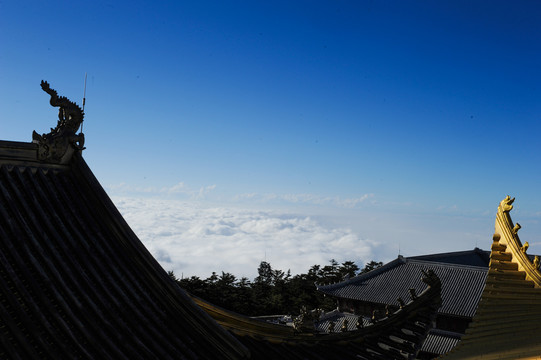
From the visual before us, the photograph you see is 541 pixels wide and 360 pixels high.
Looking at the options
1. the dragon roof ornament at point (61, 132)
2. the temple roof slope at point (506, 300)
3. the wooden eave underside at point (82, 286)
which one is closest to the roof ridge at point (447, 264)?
the temple roof slope at point (506, 300)

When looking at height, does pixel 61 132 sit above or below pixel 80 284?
above

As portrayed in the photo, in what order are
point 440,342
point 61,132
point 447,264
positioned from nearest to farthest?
point 61,132 → point 440,342 → point 447,264

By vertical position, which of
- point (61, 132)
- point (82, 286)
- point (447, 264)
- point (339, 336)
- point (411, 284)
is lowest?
point (339, 336)

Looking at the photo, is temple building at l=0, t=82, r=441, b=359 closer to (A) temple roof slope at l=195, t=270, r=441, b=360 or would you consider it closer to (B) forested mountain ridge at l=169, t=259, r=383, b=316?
(A) temple roof slope at l=195, t=270, r=441, b=360

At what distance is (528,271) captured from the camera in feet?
26.5


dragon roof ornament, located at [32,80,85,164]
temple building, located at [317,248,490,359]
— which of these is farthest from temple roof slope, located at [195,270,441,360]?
temple building, located at [317,248,490,359]

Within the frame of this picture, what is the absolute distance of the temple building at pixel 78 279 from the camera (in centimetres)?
515

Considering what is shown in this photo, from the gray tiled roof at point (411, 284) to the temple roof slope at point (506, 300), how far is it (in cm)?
2386

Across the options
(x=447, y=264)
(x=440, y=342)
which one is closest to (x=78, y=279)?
(x=440, y=342)

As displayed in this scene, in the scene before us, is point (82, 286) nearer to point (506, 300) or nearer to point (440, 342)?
point (506, 300)

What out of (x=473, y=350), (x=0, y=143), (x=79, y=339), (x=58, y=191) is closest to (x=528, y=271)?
(x=473, y=350)

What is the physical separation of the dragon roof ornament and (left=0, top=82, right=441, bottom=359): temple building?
0.01 metres

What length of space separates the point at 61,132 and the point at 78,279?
2235 millimetres

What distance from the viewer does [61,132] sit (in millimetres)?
6355
